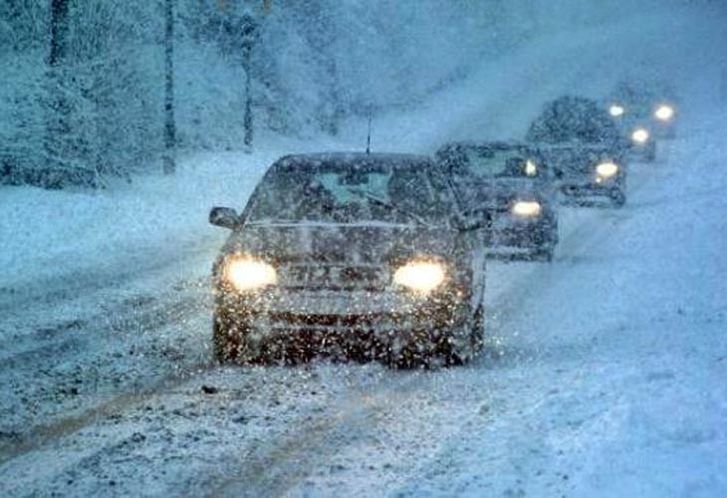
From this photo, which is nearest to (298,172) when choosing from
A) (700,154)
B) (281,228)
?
(281,228)

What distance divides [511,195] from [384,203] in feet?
20.7

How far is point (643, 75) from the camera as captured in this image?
213 feet

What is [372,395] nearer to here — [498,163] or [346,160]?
[346,160]

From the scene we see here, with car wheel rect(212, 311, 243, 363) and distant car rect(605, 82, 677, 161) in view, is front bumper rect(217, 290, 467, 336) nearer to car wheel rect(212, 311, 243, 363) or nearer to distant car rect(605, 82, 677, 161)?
car wheel rect(212, 311, 243, 363)

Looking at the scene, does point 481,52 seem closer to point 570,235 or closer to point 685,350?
point 570,235

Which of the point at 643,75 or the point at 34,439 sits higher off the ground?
the point at 643,75

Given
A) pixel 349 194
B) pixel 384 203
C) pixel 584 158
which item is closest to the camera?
pixel 384 203

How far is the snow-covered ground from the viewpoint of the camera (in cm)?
549

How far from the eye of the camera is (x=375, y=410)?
6930 mm

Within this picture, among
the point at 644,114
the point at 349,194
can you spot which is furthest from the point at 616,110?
the point at 349,194

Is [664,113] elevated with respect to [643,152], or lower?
elevated

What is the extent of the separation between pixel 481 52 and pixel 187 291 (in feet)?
174

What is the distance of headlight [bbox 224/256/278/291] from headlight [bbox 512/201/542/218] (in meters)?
7.50

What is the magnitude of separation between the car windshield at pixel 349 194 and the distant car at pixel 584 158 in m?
12.4
